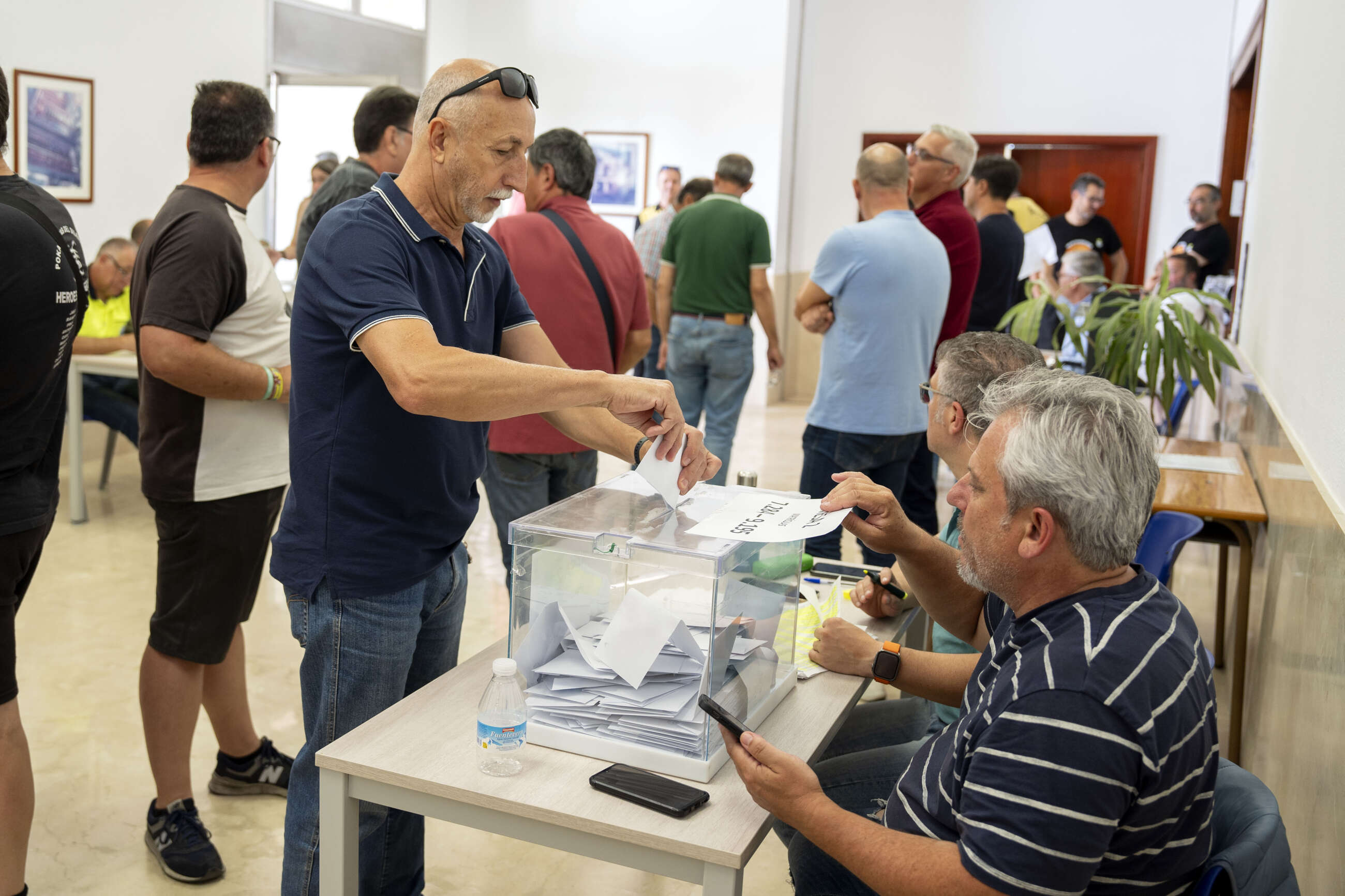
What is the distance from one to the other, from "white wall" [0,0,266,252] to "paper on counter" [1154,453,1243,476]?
258 inches

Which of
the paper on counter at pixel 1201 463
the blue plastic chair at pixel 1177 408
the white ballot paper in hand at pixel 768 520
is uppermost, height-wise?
Result: the white ballot paper in hand at pixel 768 520

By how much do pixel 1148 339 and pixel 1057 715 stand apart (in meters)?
3.07

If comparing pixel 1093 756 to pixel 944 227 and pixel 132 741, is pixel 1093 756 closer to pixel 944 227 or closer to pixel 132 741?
pixel 132 741

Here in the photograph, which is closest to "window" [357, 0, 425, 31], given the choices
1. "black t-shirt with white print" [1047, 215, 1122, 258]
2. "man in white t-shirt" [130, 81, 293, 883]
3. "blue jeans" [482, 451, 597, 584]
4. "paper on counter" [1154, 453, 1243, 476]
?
Answer: "black t-shirt with white print" [1047, 215, 1122, 258]

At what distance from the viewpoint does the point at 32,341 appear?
196 cm

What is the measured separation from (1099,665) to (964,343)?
41.5 inches

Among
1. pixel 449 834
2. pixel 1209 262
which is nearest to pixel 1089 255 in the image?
pixel 1209 262

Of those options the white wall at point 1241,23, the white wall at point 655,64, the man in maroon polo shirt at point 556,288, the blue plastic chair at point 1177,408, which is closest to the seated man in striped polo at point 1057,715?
the man in maroon polo shirt at point 556,288

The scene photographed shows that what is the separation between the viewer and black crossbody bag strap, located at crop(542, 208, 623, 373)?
335 cm

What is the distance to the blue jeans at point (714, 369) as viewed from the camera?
5.48 m

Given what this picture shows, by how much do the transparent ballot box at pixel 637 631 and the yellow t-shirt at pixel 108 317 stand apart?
16.4 ft

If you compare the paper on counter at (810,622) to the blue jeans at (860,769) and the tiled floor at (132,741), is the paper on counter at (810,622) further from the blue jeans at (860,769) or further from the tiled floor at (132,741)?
the tiled floor at (132,741)

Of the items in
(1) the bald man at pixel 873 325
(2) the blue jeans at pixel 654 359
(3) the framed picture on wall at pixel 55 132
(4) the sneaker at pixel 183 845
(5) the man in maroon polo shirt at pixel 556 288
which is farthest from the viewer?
(2) the blue jeans at pixel 654 359

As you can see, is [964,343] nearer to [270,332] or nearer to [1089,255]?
[270,332]
